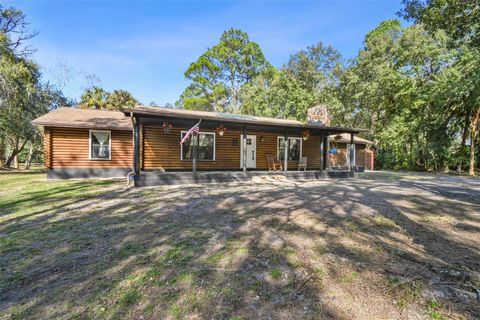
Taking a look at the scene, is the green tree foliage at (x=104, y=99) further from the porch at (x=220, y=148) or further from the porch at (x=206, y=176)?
the porch at (x=206, y=176)

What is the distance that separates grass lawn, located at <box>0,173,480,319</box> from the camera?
88.2 inches

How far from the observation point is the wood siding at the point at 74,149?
442 inches

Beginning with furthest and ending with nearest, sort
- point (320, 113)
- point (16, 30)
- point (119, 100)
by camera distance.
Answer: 1. point (119, 100)
2. point (320, 113)
3. point (16, 30)

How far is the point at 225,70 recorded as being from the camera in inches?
1324

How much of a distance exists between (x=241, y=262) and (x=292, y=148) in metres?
11.9

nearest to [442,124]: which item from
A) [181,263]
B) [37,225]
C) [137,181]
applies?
[137,181]

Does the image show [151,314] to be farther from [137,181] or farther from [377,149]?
[377,149]

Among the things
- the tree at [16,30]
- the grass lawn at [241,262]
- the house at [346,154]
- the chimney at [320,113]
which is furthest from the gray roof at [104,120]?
the chimney at [320,113]

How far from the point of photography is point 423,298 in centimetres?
233

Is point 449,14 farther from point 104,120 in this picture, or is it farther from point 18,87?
point 18,87

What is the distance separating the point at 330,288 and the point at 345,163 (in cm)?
1884

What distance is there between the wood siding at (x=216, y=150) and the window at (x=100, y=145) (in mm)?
1773

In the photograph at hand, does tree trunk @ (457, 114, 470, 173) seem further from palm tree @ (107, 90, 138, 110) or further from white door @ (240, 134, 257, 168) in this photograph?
palm tree @ (107, 90, 138, 110)

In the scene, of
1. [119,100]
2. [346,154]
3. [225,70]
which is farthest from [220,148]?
[225,70]
